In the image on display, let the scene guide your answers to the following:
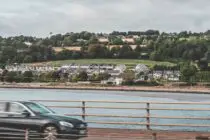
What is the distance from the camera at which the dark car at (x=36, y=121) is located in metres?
20.5

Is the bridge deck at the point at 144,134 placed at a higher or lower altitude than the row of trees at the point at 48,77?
lower

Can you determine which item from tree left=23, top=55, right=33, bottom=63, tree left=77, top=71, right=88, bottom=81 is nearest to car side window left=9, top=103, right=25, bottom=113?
tree left=77, top=71, right=88, bottom=81

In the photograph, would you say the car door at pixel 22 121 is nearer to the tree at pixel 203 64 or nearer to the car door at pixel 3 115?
the car door at pixel 3 115

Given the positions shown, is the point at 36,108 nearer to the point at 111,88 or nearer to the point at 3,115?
the point at 3,115

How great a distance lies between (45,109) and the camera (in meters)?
21.7

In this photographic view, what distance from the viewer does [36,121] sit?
810 inches

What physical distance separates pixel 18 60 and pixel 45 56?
15.4m

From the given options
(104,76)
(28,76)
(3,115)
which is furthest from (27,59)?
(3,115)

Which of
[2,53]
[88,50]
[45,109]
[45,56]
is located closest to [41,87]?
[2,53]

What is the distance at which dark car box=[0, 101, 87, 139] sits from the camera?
20.5m

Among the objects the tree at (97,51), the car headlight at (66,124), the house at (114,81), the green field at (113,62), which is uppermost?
the tree at (97,51)

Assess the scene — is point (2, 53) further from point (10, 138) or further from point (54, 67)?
point (10, 138)

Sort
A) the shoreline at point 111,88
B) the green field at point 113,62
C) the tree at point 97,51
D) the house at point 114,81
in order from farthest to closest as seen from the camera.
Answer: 1. the tree at point 97,51
2. the green field at point 113,62
3. the house at point 114,81
4. the shoreline at point 111,88

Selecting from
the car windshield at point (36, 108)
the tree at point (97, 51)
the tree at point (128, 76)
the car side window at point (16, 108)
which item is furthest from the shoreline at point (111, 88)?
the car side window at point (16, 108)
